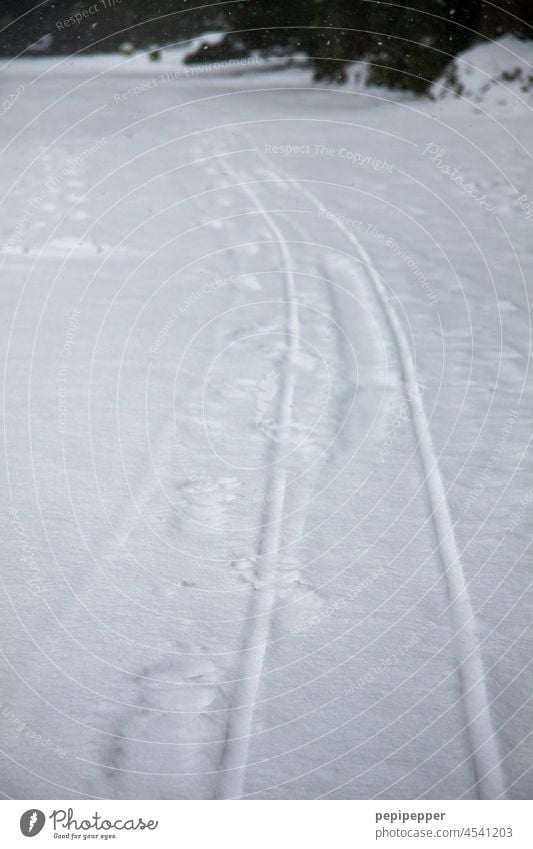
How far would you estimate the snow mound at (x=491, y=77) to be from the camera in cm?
533

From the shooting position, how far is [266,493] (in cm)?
195

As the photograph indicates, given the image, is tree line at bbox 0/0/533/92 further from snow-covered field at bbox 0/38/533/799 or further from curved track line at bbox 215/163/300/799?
curved track line at bbox 215/163/300/799

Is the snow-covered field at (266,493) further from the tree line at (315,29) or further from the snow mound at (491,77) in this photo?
the snow mound at (491,77)

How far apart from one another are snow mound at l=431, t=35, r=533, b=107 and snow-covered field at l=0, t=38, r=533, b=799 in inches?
55.9

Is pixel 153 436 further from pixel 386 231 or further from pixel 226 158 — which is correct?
pixel 226 158

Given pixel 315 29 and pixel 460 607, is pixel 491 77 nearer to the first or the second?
pixel 315 29

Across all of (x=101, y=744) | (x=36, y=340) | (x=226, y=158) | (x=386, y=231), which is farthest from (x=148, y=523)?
(x=226, y=158)

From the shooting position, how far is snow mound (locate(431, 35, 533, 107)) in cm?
533

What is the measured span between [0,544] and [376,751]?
2.95 feet

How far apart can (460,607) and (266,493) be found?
1.82 ft
